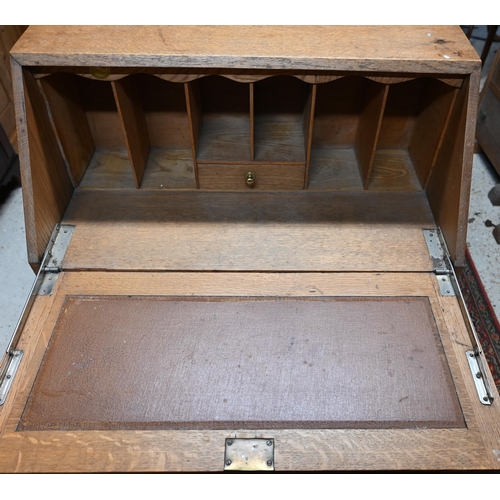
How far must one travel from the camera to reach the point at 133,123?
1155mm

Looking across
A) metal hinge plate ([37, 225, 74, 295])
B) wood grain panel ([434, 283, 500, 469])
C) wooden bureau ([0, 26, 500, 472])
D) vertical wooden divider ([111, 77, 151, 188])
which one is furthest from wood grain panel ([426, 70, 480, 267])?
metal hinge plate ([37, 225, 74, 295])

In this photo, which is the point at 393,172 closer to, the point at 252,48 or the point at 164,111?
the point at 252,48

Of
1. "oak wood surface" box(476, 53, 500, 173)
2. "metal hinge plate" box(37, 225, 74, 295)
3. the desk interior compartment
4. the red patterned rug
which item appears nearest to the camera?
"metal hinge plate" box(37, 225, 74, 295)

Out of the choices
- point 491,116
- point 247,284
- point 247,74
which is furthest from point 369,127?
point 491,116

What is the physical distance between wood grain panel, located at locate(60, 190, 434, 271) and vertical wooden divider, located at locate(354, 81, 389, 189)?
92 millimetres

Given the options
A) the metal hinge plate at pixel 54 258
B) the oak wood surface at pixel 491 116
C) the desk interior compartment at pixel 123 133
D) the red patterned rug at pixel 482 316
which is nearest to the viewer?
the metal hinge plate at pixel 54 258

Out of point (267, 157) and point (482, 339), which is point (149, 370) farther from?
point (482, 339)

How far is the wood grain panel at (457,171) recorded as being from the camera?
951 mm

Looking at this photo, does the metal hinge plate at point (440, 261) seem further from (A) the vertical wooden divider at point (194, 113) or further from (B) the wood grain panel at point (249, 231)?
(A) the vertical wooden divider at point (194, 113)

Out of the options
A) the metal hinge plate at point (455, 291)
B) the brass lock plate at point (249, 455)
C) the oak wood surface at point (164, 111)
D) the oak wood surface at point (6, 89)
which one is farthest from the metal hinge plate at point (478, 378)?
the oak wood surface at point (6, 89)

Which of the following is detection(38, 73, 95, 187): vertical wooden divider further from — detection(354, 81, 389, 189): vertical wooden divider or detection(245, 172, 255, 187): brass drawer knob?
detection(354, 81, 389, 189): vertical wooden divider

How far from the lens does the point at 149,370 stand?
888 millimetres

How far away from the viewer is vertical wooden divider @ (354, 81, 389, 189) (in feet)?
3.47

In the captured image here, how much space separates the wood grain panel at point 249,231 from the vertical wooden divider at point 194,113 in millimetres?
126
